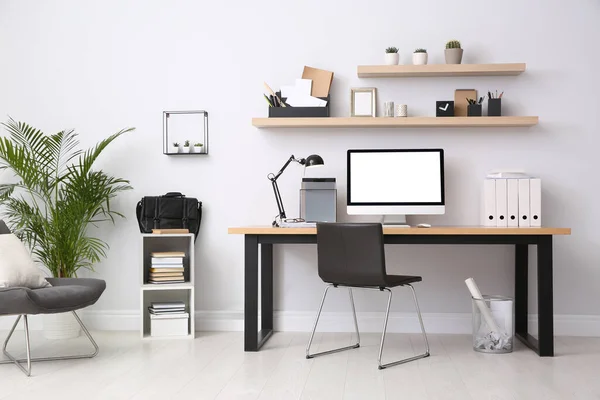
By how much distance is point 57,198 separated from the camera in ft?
15.5

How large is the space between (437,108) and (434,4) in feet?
2.24

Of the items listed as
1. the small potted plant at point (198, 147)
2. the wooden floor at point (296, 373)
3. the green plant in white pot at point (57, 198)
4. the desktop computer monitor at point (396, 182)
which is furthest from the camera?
the small potted plant at point (198, 147)

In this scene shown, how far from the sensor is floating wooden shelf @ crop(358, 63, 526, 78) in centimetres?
440

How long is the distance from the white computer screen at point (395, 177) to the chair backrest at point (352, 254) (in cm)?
68

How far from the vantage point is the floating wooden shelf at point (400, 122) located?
4379 millimetres

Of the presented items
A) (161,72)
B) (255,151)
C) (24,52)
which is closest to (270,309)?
(255,151)

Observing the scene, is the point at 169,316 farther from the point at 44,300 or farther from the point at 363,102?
the point at 363,102

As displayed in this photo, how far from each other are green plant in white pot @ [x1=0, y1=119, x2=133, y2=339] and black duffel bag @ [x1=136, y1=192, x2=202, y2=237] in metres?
0.25

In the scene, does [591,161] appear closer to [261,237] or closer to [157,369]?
[261,237]

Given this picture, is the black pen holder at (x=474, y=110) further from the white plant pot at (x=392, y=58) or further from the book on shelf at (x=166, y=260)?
the book on shelf at (x=166, y=260)

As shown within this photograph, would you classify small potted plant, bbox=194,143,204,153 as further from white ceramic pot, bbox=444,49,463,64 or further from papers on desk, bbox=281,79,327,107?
white ceramic pot, bbox=444,49,463,64

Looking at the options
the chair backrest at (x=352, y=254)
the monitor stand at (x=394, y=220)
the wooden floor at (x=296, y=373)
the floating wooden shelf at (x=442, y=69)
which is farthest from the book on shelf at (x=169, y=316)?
the floating wooden shelf at (x=442, y=69)

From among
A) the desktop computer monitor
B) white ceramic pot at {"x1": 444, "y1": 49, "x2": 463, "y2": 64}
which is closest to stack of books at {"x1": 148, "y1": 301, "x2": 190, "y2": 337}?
the desktop computer monitor

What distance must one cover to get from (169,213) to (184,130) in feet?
1.87
